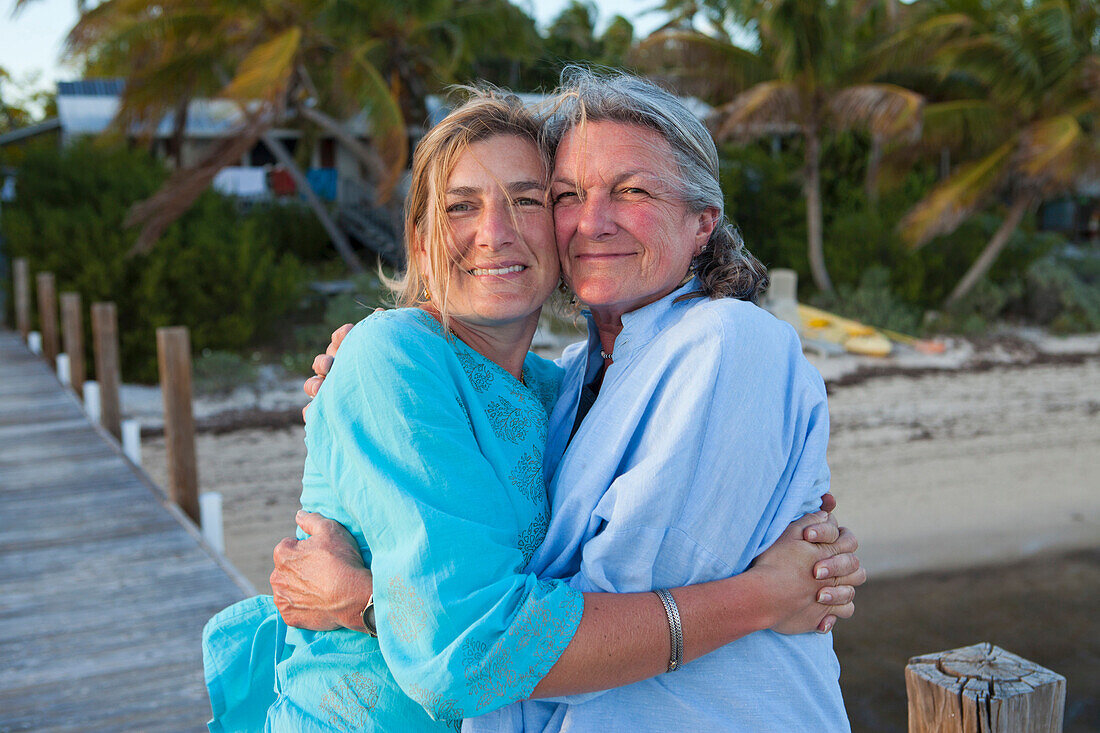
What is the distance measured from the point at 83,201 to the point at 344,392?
14.1m

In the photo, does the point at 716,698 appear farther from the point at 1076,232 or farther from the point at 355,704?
the point at 1076,232

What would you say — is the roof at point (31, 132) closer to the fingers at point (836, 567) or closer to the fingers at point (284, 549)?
the fingers at point (284, 549)

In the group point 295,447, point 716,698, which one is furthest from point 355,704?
point 295,447

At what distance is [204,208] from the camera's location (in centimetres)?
1367

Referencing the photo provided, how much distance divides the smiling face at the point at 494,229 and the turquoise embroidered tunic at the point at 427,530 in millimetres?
99

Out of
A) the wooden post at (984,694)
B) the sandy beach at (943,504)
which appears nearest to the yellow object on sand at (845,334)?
the sandy beach at (943,504)

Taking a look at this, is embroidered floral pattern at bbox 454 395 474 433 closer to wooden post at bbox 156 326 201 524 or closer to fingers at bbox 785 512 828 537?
fingers at bbox 785 512 828 537

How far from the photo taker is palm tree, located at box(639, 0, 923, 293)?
47.7 ft

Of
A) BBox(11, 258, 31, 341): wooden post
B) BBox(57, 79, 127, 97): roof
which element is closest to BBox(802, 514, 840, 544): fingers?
BBox(11, 258, 31, 341): wooden post

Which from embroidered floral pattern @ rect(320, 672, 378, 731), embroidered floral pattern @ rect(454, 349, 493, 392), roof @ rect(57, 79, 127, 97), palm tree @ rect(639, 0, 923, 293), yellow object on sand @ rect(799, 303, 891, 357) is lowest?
yellow object on sand @ rect(799, 303, 891, 357)

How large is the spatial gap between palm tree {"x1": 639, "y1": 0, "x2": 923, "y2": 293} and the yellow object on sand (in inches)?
71.7

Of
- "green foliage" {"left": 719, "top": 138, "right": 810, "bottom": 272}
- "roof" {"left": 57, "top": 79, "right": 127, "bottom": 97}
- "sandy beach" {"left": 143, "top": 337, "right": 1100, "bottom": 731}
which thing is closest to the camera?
"sandy beach" {"left": 143, "top": 337, "right": 1100, "bottom": 731}

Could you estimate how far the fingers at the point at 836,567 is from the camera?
1639mm

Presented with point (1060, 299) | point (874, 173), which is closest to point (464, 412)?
point (1060, 299)
